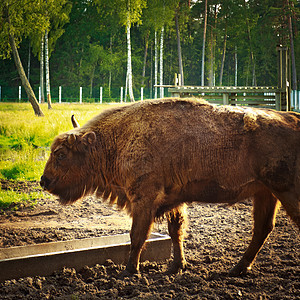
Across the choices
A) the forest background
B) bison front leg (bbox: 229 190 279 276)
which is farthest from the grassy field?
the forest background

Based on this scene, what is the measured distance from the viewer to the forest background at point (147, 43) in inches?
1245

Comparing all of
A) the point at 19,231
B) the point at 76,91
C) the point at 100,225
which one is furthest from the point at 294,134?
the point at 76,91

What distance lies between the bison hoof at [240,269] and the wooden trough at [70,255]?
31.4 inches

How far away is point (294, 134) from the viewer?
421cm

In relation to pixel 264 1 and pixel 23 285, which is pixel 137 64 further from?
pixel 23 285

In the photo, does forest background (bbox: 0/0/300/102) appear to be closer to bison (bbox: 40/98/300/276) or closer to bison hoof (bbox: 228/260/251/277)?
bison (bbox: 40/98/300/276)

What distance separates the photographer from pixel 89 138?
4.57m

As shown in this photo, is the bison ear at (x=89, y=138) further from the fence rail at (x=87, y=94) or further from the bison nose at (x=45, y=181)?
the fence rail at (x=87, y=94)

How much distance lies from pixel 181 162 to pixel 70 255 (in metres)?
1.46

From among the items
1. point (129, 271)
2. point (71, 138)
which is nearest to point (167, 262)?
point (129, 271)

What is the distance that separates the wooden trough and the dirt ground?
0.08m

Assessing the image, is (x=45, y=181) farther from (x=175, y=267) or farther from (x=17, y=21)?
(x=17, y=21)

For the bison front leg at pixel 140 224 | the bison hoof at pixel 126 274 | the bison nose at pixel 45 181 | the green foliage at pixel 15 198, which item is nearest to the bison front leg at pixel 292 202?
the bison front leg at pixel 140 224

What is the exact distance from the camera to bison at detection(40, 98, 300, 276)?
4152 millimetres
